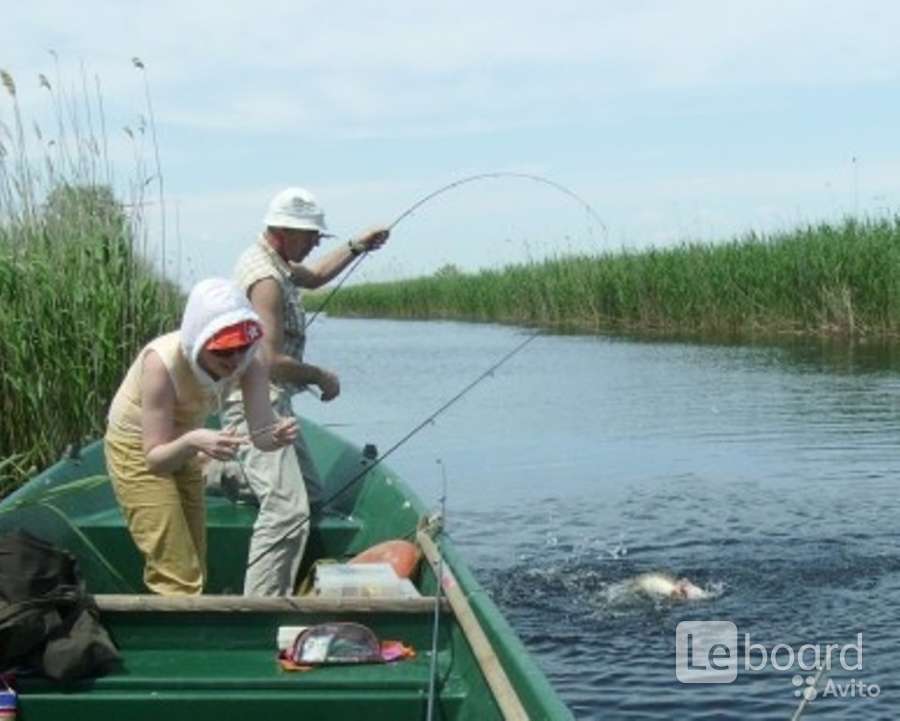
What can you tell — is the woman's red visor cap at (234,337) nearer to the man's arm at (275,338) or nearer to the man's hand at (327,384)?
the man's arm at (275,338)

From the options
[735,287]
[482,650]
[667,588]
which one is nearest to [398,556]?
[482,650]

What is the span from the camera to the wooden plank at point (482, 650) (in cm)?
361

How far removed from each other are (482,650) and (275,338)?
207 cm

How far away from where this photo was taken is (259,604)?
15.2ft

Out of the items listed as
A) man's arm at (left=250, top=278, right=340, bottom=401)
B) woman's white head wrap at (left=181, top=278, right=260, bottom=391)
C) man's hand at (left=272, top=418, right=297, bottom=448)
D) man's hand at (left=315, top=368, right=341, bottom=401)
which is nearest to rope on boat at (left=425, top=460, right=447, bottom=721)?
man's hand at (left=272, top=418, right=297, bottom=448)

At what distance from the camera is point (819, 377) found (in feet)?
63.3

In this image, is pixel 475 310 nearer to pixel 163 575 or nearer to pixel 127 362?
pixel 127 362

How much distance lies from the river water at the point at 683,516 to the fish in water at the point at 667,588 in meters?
0.09

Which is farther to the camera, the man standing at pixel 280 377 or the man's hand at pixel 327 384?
the man's hand at pixel 327 384

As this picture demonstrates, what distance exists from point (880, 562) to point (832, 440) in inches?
202

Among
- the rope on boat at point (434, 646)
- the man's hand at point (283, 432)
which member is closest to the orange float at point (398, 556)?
the rope on boat at point (434, 646)

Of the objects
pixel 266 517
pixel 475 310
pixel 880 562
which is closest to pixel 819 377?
pixel 880 562

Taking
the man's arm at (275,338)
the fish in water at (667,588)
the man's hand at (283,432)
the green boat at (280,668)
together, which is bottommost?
the fish in water at (667,588)

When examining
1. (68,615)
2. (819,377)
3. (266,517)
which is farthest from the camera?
(819,377)
